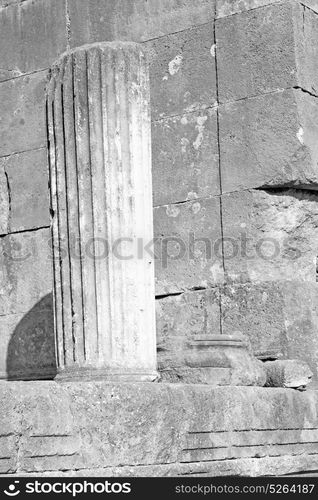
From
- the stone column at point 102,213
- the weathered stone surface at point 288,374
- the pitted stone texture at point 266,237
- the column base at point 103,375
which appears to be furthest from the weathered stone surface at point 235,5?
the column base at point 103,375

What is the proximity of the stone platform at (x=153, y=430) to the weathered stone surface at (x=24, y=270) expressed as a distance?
324 centimetres

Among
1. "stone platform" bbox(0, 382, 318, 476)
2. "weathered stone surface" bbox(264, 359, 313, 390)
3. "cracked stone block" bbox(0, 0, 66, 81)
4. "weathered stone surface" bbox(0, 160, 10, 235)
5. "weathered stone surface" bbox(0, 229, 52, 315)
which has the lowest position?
"stone platform" bbox(0, 382, 318, 476)

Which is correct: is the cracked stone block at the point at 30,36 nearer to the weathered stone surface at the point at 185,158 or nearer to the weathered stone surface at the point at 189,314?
the weathered stone surface at the point at 185,158

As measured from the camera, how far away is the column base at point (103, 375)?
284 inches

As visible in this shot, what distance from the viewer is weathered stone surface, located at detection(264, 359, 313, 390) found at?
8.55 meters

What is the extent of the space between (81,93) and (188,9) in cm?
266

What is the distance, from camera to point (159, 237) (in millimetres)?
9984

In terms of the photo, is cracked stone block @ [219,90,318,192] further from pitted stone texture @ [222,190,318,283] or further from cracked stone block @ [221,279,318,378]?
cracked stone block @ [221,279,318,378]

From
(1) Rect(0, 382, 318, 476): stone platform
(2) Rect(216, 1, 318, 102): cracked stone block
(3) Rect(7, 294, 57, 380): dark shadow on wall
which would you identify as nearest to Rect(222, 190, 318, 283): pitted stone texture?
(2) Rect(216, 1, 318, 102): cracked stone block

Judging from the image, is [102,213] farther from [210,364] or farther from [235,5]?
[235,5]

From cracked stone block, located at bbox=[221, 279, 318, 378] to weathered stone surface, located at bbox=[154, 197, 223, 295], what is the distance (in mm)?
339

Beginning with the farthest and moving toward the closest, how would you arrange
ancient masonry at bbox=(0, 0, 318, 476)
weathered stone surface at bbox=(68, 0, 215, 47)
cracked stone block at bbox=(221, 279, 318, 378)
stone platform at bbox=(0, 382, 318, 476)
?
1. weathered stone surface at bbox=(68, 0, 215, 47)
2. cracked stone block at bbox=(221, 279, 318, 378)
3. ancient masonry at bbox=(0, 0, 318, 476)
4. stone platform at bbox=(0, 382, 318, 476)
